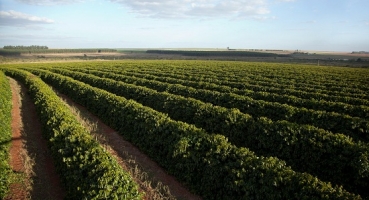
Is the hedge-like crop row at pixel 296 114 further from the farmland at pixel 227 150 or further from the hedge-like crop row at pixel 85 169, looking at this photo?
the hedge-like crop row at pixel 85 169

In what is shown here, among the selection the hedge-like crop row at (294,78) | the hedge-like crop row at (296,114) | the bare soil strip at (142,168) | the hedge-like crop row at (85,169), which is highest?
the hedge-like crop row at (294,78)

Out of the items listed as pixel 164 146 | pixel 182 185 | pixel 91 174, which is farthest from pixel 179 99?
pixel 91 174

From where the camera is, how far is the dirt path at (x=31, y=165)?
8.66m

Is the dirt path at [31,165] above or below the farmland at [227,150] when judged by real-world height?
below

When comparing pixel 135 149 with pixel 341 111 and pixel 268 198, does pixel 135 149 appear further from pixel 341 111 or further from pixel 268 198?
pixel 341 111

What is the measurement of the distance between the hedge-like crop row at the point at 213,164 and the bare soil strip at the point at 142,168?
30 cm

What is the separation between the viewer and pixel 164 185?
9.58 meters

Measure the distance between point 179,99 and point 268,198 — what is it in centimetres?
1011

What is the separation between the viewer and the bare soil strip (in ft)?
29.6

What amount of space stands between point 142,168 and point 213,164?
3.62 meters

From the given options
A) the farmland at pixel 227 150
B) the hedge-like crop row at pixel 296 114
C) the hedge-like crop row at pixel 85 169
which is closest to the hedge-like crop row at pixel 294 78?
the hedge-like crop row at pixel 296 114

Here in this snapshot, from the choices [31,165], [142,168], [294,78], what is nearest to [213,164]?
[142,168]

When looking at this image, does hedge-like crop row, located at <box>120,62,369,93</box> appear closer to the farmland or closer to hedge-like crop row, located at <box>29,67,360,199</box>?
the farmland

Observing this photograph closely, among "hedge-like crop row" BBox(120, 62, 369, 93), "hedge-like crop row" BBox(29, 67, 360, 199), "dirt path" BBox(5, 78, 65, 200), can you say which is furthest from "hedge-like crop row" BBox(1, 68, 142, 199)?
"hedge-like crop row" BBox(120, 62, 369, 93)
